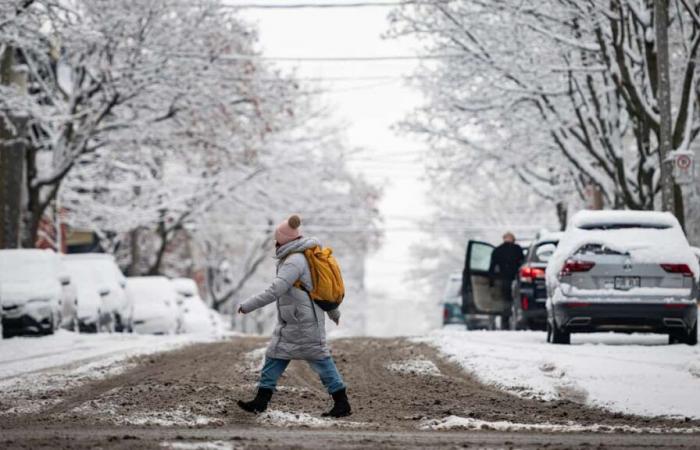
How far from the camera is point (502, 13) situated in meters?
28.5

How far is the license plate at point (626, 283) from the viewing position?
16.8 m

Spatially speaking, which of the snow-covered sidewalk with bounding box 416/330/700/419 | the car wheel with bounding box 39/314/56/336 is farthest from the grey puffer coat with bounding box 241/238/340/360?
the car wheel with bounding box 39/314/56/336

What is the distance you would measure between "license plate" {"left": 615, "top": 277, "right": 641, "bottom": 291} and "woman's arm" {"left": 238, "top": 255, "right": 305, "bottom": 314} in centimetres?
762

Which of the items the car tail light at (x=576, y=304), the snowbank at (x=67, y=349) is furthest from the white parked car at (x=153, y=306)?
the car tail light at (x=576, y=304)

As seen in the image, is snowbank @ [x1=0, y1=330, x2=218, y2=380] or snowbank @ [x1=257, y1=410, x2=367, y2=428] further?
snowbank @ [x1=0, y1=330, x2=218, y2=380]

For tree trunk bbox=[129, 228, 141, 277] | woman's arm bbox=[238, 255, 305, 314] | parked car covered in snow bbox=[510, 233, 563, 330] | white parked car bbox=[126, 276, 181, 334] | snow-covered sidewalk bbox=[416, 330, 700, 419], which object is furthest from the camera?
tree trunk bbox=[129, 228, 141, 277]

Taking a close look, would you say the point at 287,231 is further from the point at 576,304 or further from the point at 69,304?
the point at 69,304

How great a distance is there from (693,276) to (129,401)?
836cm

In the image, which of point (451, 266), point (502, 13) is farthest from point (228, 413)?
point (451, 266)

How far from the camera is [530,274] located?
22.2 meters

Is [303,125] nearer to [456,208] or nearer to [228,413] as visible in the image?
[456,208]

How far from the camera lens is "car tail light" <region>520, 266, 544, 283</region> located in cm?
2209

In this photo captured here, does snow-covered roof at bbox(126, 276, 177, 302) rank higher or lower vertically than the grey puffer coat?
lower

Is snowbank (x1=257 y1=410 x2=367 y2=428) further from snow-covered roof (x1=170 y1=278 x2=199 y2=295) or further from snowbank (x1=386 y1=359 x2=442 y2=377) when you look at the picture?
snow-covered roof (x1=170 y1=278 x2=199 y2=295)
